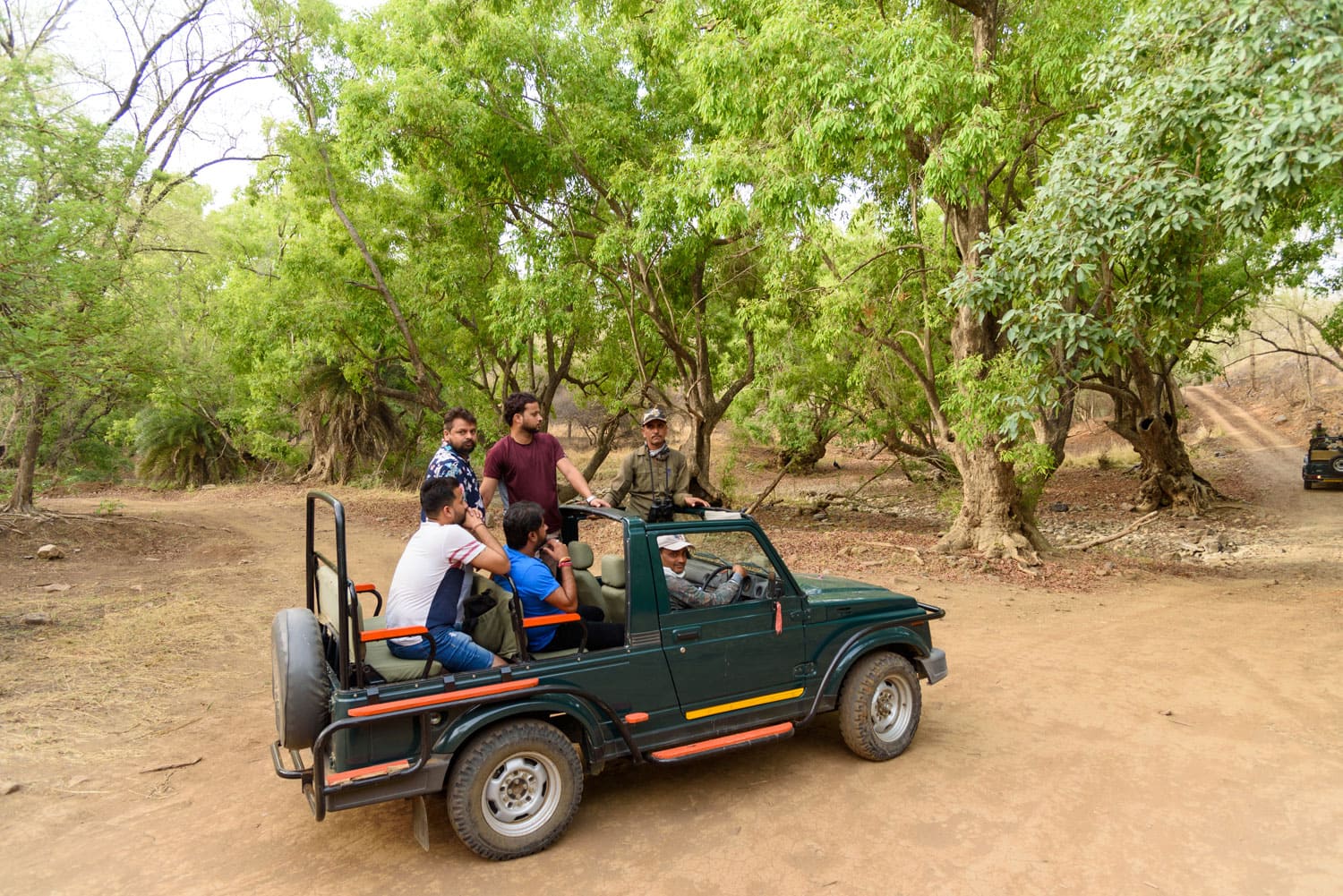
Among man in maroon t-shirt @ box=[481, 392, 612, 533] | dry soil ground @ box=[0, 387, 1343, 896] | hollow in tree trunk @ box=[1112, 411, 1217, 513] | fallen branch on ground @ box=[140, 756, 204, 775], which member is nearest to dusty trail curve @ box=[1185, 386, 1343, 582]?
hollow in tree trunk @ box=[1112, 411, 1217, 513]

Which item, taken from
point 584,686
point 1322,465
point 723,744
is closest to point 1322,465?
point 1322,465

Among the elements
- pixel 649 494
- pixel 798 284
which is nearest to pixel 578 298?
pixel 798 284

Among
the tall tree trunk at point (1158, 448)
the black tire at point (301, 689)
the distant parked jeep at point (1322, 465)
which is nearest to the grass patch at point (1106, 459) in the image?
the distant parked jeep at point (1322, 465)

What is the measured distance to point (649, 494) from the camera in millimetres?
5895

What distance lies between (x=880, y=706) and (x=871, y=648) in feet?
1.33

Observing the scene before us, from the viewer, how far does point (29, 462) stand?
521 inches

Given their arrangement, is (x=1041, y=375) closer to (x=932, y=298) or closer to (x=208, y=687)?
(x=932, y=298)

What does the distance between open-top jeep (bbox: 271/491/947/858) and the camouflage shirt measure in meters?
0.05

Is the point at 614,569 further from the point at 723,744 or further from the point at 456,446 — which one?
the point at 456,446

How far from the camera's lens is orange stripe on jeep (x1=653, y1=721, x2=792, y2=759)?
4016 mm

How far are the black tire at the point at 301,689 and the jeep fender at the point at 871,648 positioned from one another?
2.58 metres

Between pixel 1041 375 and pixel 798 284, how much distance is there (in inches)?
160

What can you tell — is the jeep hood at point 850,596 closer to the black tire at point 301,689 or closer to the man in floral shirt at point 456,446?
the man in floral shirt at point 456,446

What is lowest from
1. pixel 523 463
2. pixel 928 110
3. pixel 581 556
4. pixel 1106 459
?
pixel 581 556
